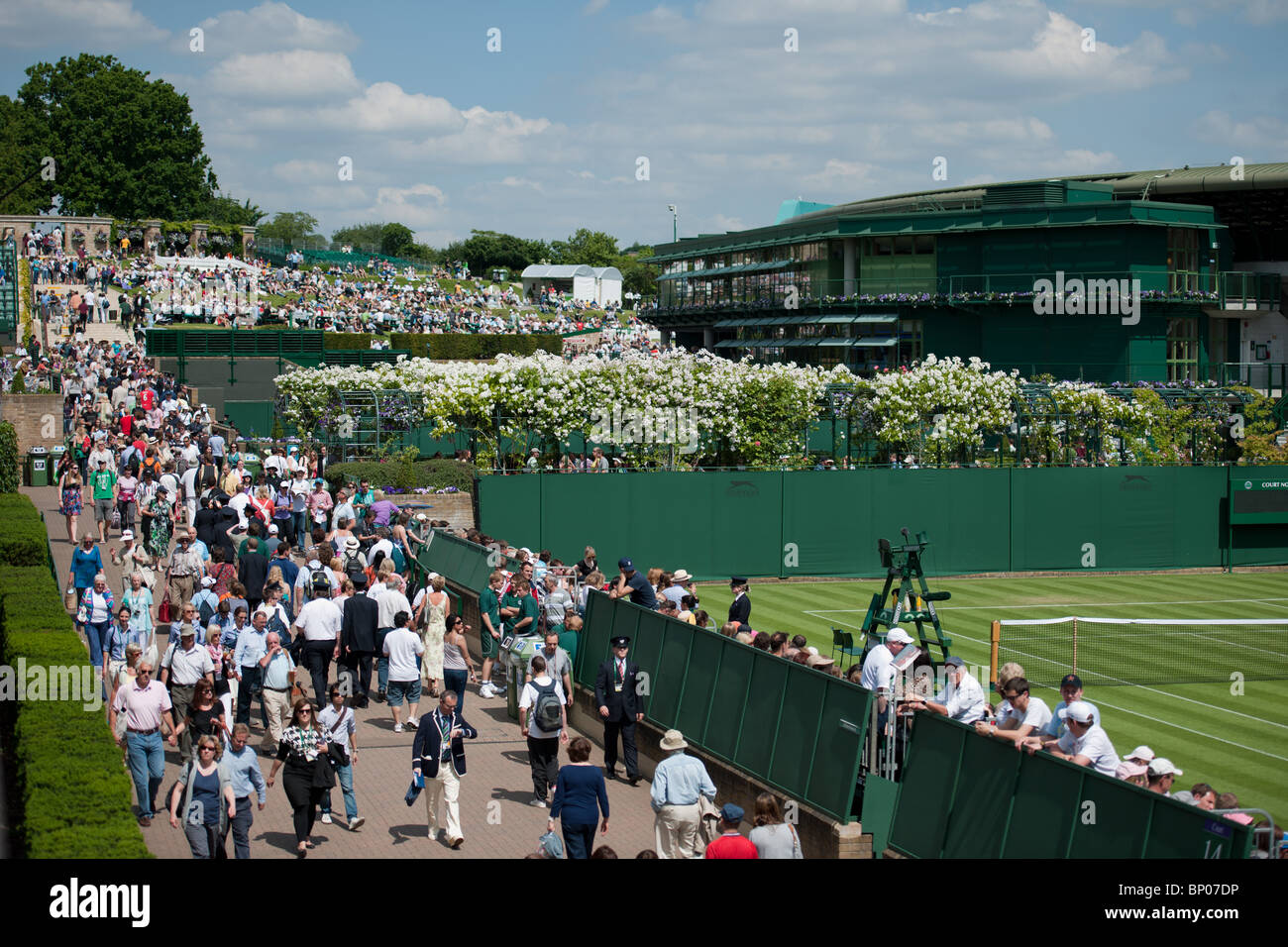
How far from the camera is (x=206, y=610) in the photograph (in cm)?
1817

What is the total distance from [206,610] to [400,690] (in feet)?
9.17

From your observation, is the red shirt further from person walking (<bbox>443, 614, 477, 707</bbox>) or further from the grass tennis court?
the grass tennis court

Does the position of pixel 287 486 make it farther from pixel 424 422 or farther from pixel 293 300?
pixel 293 300

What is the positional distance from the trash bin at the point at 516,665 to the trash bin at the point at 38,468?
73.9 ft

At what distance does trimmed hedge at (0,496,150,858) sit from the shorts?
4.02 meters

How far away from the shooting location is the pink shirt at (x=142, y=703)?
14.2 m

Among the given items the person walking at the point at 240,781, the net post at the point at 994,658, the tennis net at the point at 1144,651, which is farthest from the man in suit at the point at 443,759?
the tennis net at the point at 1144,651

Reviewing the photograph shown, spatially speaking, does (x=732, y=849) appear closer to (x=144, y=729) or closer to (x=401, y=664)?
(x=144, y=729)

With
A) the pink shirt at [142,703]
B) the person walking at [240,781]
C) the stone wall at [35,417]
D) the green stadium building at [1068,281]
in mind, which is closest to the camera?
the person walking at [240,781]

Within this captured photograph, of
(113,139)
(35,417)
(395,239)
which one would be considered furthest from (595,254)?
(35,417)

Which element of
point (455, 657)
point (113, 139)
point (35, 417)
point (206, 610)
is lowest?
point (455, 657)

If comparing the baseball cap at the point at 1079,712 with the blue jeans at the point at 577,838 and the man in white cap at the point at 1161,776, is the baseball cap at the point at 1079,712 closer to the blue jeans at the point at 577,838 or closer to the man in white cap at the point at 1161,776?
the man in white cap at the point at 1161,776

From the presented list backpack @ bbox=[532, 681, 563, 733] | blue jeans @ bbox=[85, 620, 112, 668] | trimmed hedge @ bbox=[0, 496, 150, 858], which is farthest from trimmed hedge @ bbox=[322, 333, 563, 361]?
backpack @ bbox=[532, 681, 563, 733]
